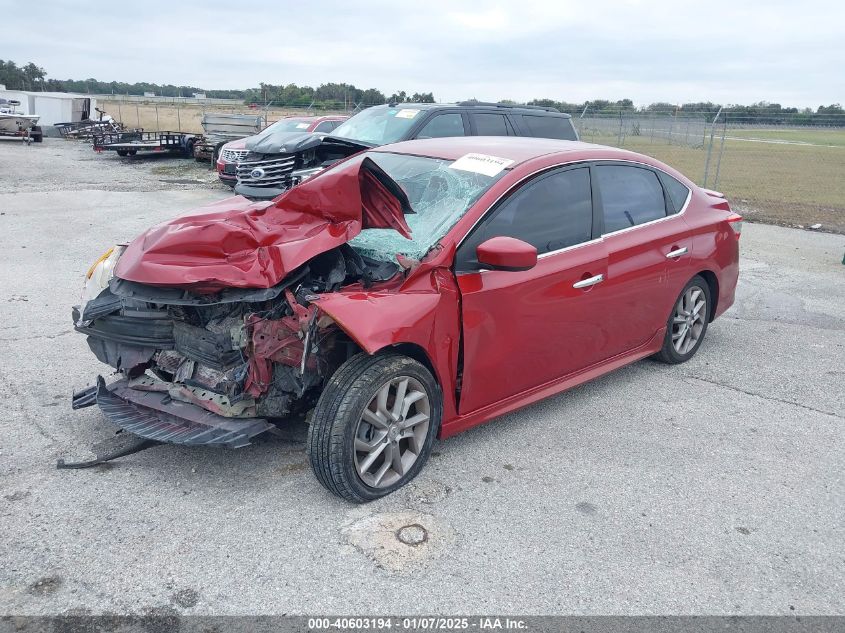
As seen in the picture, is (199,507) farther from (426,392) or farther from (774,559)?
(774,559)

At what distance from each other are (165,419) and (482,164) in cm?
225

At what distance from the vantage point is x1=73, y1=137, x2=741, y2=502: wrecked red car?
133 inches

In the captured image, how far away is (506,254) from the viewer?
3.49 m

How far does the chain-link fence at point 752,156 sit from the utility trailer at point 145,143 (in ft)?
37.4

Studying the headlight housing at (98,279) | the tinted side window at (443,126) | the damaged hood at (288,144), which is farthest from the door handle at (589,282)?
the damaged hood at (288,144)

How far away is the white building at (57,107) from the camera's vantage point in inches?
1190

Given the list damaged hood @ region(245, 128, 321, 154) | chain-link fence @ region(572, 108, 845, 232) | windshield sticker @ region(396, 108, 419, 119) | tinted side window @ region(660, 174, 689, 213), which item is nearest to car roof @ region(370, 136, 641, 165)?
tinted side window @ region(660, 174, 689, 213)

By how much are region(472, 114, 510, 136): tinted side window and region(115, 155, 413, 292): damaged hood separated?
643 cm

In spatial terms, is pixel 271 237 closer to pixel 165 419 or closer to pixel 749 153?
pixel 165 419

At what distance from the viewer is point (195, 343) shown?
140 inches

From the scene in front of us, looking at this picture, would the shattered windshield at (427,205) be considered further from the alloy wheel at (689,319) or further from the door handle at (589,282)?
the alloy wheel at (689,319)

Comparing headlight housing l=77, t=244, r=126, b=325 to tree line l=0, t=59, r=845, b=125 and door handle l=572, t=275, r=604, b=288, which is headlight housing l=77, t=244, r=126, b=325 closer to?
door handle l=572, t=275, r=604, b=288

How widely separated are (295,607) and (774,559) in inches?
82.2

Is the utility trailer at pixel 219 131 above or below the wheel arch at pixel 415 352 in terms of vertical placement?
above
